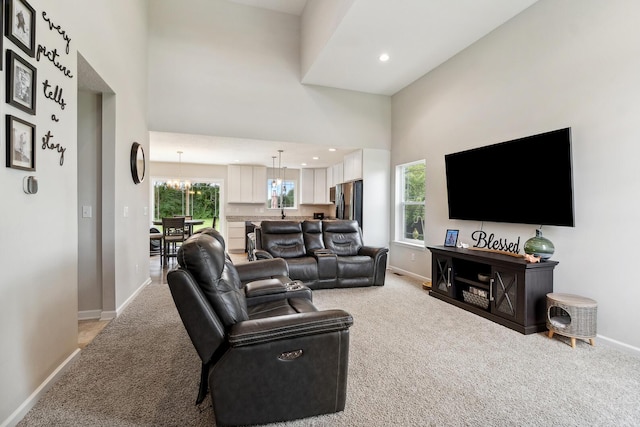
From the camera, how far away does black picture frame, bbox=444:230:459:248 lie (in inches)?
167

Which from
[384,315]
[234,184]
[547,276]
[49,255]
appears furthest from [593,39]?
[234,184]

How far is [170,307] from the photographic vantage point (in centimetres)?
359

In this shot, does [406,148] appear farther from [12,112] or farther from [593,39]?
[12,112]

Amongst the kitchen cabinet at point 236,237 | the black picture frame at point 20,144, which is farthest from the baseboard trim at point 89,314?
the kitchen cabinet at point 236,237

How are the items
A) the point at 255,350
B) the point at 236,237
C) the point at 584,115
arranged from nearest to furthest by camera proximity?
the point at 255,350 → the point at 584,115 → the point at 236,237

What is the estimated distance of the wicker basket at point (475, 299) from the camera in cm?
342

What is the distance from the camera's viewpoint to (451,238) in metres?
4.31

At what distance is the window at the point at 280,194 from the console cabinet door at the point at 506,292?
6714 mm

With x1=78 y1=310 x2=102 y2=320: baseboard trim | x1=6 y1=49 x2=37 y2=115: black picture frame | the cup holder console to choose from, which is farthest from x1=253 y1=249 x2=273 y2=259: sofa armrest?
x1=6 y1=49 x2=37 y2=115: black picture frame

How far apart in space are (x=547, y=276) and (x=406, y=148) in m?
3.21

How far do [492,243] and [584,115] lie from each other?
1.66 meters

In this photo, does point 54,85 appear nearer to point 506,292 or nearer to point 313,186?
point 506,292

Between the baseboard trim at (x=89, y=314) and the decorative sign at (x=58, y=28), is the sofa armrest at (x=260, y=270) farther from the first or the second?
the decorative sign at (x=58, y=28)

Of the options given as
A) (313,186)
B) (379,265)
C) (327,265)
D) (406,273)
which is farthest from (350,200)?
(313,186)
